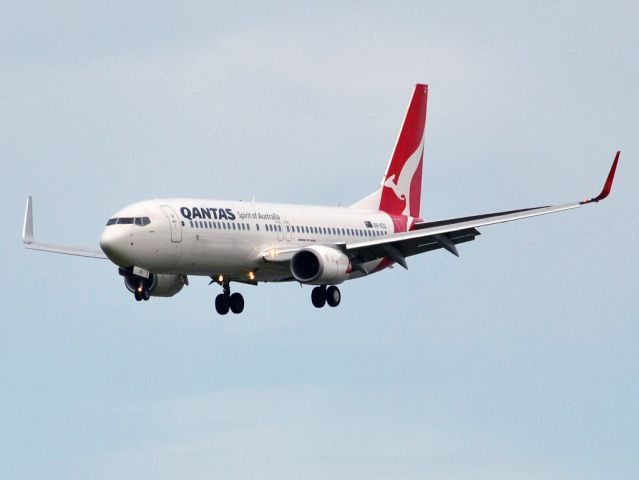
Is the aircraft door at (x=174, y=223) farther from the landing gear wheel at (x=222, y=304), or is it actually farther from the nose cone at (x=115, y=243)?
the landing gear wheel at (x=222, y=304)

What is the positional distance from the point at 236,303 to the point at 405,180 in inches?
578

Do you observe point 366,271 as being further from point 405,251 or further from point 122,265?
point 122,265

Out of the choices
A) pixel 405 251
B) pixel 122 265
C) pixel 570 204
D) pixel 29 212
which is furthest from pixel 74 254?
pixel 570 204

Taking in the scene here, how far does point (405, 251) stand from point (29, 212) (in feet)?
59.1

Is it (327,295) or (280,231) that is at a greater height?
(280,231)

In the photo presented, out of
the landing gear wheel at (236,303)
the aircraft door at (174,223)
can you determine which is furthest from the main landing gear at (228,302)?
the aircraft door at (174,223)

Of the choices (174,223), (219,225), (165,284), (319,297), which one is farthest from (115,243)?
(319,297)

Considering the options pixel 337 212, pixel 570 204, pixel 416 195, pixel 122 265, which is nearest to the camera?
pixel 122 265

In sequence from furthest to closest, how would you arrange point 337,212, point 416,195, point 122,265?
point 416,195 < point 337,212 < point 122,265

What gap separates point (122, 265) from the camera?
3007 inches

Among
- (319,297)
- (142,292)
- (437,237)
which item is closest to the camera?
(142,292)

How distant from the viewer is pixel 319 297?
8269 cm

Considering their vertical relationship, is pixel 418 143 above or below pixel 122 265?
above

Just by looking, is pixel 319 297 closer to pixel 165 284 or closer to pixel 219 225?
pixel 219 225
